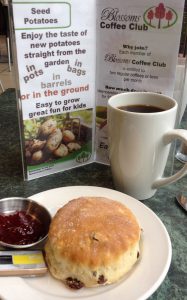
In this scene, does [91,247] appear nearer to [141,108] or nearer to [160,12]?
[141,108]

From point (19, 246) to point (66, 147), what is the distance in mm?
300

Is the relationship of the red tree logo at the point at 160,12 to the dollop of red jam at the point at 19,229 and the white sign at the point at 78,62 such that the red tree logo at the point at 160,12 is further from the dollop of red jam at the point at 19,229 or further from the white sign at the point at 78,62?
the dollop of red jam at the point at 19,229

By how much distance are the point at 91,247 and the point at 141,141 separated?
24cm

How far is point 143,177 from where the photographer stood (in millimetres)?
673

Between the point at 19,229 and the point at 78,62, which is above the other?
the point at 78,62

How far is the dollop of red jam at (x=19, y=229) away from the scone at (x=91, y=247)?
49 mm

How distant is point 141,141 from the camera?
63 cm

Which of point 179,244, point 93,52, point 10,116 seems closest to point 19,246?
point 179,244

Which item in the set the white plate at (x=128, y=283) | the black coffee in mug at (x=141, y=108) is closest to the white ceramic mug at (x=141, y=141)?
the black coffee in mug at (x=141, y=108)

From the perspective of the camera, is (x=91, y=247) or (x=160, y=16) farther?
(x=160, y=16)

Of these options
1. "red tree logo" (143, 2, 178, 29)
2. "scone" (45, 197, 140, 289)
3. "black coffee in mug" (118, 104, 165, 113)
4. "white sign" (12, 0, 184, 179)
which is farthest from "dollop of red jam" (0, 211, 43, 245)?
"red tree logo" (143, 2, 178, 29)

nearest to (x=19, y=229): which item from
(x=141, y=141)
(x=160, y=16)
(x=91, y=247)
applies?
(x=91, y=247)

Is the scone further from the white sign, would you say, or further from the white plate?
the white sign

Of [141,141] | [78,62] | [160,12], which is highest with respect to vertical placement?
[160,12]
